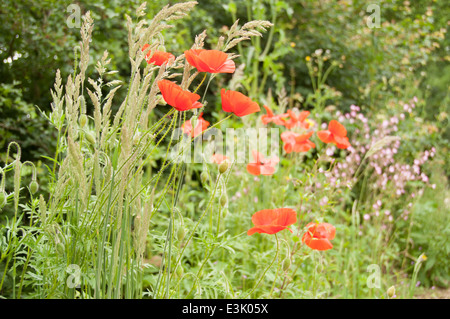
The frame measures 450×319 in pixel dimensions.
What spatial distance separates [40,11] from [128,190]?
1.82 meters

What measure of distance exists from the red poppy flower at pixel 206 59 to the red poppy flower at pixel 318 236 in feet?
1.97

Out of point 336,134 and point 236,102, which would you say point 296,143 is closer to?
point 336,134

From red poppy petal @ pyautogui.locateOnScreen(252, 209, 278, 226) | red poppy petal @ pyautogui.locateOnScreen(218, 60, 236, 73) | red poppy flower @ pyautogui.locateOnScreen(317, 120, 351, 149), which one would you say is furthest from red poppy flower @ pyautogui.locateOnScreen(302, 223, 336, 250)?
red poppy petal @ pyautogui.locateOnScreen(218, 60, 236, 73)

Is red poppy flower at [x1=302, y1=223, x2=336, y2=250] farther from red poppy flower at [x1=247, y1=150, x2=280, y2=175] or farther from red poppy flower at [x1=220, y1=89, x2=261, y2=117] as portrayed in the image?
red poppy flower at [x1=220, y1=89, x2=261, y2=117]

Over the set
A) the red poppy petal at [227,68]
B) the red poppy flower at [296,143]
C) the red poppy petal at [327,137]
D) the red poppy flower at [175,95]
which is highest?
the red poppy petal at [227,68]

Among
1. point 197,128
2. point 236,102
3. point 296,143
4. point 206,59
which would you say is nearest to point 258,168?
point 296,143

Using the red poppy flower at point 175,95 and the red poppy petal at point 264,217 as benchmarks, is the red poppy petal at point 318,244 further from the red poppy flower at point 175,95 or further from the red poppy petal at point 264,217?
the red poppy flower at point 175,95

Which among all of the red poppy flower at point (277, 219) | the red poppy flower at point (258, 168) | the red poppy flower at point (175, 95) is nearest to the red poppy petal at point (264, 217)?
the red poppy flower at point (277, 219)

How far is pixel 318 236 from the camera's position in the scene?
131cm

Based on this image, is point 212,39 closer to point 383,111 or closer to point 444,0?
point 383,111

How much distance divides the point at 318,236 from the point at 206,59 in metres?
0.66

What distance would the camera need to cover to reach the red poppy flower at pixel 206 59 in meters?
0.93

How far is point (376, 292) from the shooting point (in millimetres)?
2357
